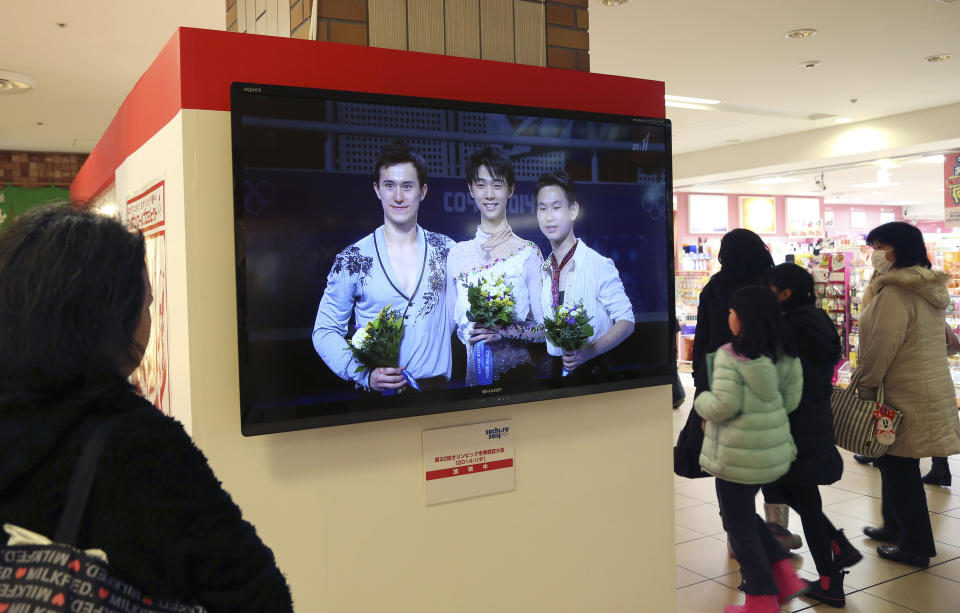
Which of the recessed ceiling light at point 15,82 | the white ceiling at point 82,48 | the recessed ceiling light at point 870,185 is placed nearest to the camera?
the white ceiling at point 82,48

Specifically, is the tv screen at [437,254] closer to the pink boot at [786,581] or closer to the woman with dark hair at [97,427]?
the woman with dark hair at [97,427]

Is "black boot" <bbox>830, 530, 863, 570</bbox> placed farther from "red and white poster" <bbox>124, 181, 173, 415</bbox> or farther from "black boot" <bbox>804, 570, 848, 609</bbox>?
"red and white poster" <bbox>124, 181, 173, 415</bbox>

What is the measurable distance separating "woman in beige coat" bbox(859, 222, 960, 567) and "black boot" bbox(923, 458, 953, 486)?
1521 mm

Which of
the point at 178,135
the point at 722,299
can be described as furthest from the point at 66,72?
the point at 722,299

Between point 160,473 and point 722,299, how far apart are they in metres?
3.01

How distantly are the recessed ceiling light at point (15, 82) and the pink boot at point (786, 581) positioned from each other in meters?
6.08

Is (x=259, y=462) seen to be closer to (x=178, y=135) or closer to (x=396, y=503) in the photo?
(x=396, y=503)

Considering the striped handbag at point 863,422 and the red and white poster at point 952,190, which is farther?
the red and white poster at point 952,190

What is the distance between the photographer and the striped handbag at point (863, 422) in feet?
12.4

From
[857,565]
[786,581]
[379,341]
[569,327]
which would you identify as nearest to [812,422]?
[786,581]

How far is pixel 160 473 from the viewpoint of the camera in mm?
1162

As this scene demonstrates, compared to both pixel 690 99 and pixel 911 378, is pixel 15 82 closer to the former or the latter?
pixel 690 99

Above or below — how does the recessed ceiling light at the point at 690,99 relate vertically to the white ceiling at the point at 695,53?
above

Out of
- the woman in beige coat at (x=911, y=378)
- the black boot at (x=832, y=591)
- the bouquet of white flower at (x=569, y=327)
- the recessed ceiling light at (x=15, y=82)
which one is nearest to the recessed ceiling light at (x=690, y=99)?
the woman in beige coat at (x=911, y=378)
